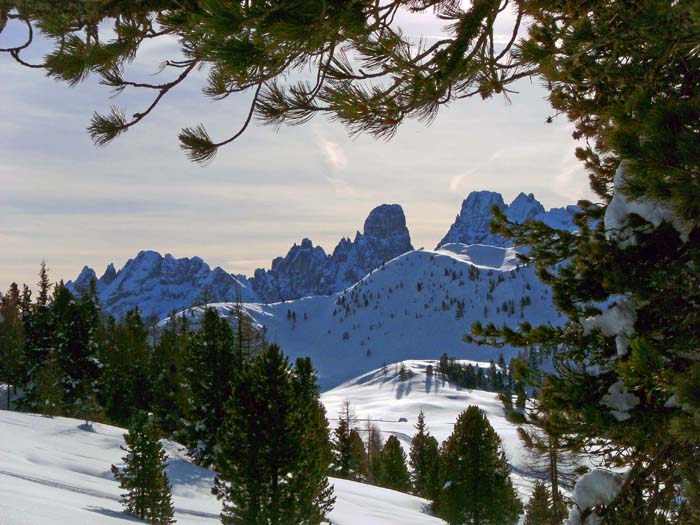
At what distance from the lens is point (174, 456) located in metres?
29.9

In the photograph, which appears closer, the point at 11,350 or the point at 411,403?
the point at 11,350

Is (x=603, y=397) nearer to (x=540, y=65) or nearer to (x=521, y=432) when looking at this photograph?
(x=521, y=432)

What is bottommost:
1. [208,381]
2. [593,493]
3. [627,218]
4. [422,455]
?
[422,455]

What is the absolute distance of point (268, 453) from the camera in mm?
16312

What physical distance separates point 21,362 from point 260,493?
34.1m

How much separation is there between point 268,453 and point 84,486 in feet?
29.3

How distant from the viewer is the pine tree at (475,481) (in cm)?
2483

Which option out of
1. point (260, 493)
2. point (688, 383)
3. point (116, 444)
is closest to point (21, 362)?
point (116, 444)

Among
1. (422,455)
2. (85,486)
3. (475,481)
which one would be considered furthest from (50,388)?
(422,455)

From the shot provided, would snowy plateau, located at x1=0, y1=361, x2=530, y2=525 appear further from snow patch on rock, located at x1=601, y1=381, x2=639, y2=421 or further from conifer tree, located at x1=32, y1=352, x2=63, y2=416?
snow patch on rock, located at x1=601, y1=381, x2=639, y2=421

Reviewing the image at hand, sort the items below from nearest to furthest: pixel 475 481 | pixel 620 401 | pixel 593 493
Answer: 1. pixel 620 401
2. pixel 593 493
3. pixel 475 481

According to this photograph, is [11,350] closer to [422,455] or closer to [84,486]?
[84,486]

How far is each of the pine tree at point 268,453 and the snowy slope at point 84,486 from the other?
360 centimetres

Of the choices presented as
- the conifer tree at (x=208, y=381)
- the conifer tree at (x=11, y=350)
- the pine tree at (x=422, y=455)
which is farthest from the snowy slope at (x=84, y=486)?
the conifer tree at (x=11, y=350)
